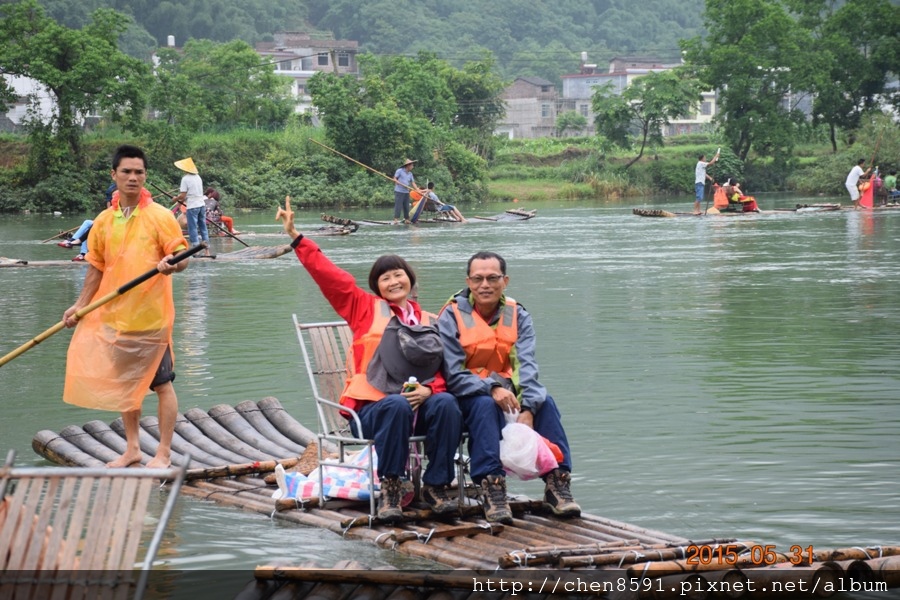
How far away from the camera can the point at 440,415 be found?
6039 mm

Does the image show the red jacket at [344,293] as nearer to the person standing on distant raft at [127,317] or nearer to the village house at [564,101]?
the person standing on distant raft at [127,317]

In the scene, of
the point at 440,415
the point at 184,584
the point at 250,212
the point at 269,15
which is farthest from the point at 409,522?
the point at 269,15

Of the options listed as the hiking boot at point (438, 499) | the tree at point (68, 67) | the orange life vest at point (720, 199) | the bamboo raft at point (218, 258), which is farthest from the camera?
the tree at point (68, 67)

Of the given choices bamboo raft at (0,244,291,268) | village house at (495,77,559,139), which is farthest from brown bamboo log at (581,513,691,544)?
village house at (495,77,559,139)

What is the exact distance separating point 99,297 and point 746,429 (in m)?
3.92

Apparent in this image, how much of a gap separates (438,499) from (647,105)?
52.6m

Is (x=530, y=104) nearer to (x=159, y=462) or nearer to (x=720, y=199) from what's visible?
(x=720, y=199)

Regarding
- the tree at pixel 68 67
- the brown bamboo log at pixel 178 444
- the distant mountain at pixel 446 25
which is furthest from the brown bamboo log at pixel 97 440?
the distant mountain at pixel 446 25

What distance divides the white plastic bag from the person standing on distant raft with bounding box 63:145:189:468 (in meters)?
2.04

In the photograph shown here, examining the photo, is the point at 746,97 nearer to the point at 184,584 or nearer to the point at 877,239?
the point at 877,239

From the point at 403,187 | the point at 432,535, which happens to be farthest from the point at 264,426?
the point at 403,187

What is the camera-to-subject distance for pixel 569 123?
3147 inches

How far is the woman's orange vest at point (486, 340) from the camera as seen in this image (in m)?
6.42

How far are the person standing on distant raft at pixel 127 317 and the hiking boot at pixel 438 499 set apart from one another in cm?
167
